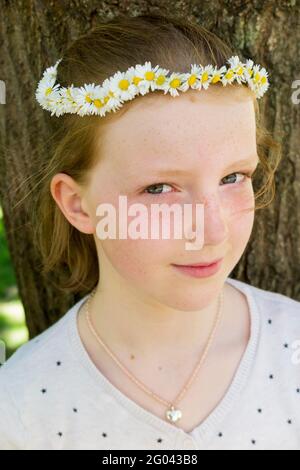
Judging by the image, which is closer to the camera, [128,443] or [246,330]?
[128,443]

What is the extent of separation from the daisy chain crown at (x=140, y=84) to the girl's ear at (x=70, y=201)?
198mm

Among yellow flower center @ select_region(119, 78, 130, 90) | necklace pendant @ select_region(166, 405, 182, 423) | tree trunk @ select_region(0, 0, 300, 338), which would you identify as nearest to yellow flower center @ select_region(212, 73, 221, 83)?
yellow flower center @ select_region(119, 78, 130, 90)

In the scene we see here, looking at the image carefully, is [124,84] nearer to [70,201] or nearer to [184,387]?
[70,201]

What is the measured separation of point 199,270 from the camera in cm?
184

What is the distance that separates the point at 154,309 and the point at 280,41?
92cm

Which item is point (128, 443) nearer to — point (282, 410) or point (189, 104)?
point (282, 410)

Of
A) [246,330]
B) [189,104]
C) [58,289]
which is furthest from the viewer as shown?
[58,289]

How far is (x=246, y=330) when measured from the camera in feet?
7.07

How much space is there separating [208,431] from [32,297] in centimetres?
104

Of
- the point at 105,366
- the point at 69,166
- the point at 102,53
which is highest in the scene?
the point at 102,53

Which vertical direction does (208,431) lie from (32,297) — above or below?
below

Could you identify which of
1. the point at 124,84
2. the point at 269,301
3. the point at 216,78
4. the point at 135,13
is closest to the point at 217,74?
Result: the point at 216,78

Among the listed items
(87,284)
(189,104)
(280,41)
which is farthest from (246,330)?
(280,41)

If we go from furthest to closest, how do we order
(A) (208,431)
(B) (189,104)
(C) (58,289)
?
(C) (58,289), (A) (208,431), (B) (189,104)
